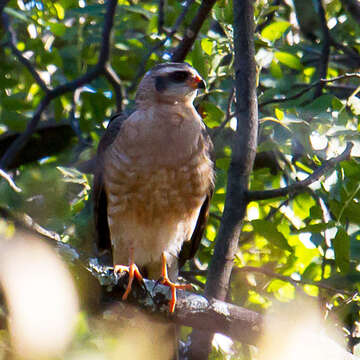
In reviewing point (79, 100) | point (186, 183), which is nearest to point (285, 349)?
point (186, 183)

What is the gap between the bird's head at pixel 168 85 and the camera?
3914 mm

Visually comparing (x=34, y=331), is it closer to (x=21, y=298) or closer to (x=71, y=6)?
(x=21, y=298)

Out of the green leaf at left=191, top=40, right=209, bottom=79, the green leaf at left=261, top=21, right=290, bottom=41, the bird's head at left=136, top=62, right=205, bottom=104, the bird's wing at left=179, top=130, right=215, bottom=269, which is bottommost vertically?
the bird's wing at left=179, top=130, right=215, bottom=269

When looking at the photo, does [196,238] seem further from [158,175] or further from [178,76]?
[178,76]

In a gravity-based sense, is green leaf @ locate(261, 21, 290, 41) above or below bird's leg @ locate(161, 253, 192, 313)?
above

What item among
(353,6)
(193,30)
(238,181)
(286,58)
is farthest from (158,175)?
(353,6)

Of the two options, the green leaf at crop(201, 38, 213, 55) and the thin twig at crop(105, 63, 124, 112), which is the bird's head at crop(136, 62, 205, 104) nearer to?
the green leaf at crop(201, 38, 213, 55)

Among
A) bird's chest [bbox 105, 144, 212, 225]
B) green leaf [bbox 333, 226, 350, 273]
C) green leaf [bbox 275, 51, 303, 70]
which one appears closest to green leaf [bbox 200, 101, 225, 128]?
bird's chest [bbox 105, 144, 212, 225]

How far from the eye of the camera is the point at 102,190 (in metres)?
4.07

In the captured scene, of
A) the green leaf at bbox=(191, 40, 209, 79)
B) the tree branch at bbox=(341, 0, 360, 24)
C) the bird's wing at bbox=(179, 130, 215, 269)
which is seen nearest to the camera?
the tree branch at bbox=(341, 0, 360, 24)

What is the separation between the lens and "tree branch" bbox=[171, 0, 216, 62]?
12.6 feet

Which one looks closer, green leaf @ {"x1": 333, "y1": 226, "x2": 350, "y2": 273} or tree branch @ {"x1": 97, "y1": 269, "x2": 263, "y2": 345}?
tree branch @ {"x1": 97, "y1": 269, "x2": 263, "y2": 345}

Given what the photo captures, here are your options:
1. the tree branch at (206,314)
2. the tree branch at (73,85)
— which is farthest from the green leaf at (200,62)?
the tree branch at (206,314)

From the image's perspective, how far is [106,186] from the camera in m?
4.01
